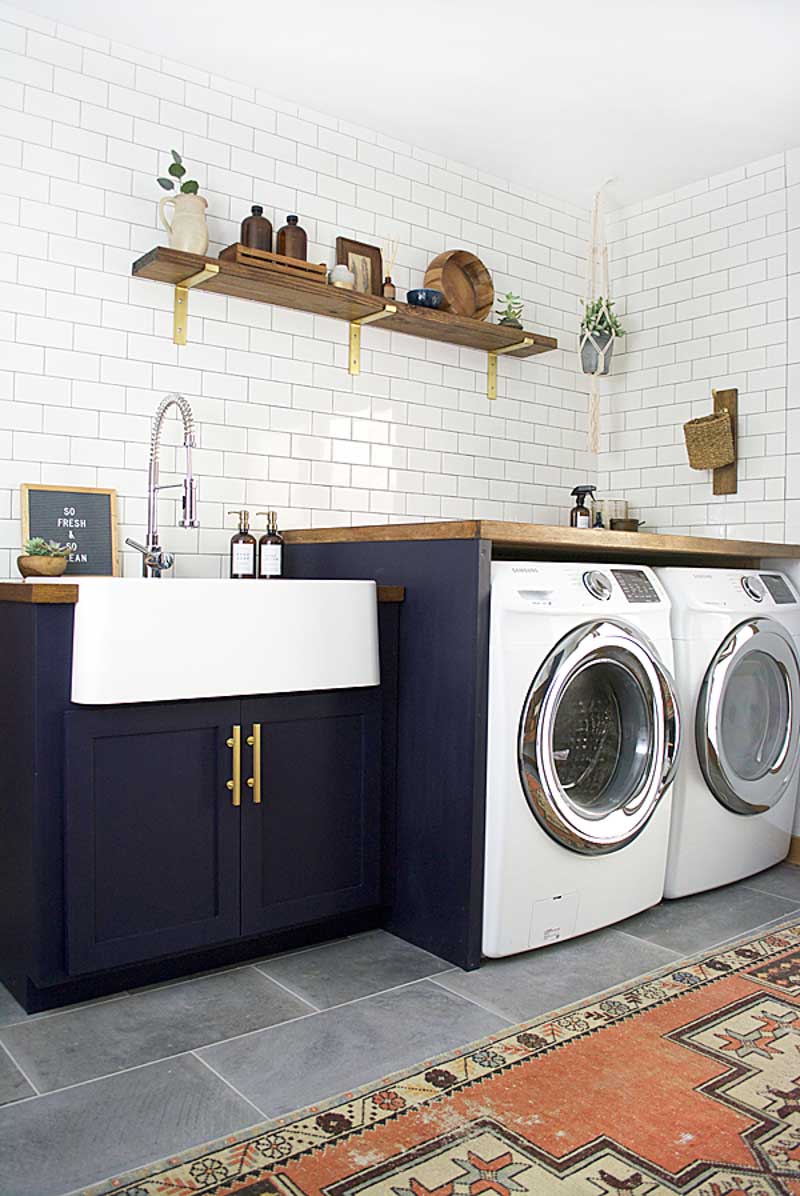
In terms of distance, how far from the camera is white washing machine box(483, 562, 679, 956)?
264cm

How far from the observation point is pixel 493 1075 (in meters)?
2.08

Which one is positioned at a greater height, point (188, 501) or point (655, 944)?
point (188, 501)

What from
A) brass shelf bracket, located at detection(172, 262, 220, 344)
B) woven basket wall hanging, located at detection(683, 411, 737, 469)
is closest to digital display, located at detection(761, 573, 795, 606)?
woven basket wall hanging, located at detection(683, 411, 737, 469)

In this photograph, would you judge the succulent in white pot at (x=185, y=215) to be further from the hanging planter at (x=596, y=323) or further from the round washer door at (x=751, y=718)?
the round washer door at (x=751, y=718)

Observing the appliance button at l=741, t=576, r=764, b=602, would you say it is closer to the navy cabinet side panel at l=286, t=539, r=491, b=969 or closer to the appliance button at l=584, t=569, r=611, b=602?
the appliance button at l=584, t=569, r=611, b=602

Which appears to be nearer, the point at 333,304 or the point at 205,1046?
the point at 205,1046

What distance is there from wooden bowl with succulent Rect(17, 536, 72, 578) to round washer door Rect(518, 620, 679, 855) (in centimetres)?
131

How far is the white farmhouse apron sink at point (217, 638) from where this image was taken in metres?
2.31

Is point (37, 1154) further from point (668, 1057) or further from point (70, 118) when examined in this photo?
point (70, 118)

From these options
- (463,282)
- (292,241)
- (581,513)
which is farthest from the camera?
(581,513)

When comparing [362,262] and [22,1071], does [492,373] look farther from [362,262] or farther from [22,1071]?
[22,1071]

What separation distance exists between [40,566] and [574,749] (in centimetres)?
155

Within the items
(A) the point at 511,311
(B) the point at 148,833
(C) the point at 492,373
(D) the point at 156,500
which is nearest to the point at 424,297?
(A) the point at 511,311

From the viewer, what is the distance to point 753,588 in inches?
137
